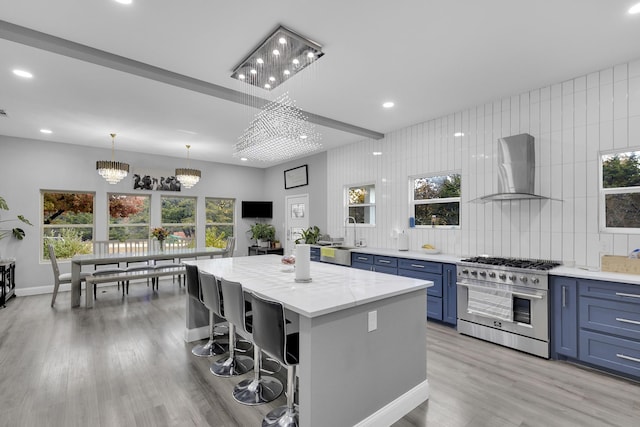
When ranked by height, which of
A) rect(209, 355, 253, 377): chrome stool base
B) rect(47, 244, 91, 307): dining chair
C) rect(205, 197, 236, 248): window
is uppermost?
rect(205, 197, 236, 248): window

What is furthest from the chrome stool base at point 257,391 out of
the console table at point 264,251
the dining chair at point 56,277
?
the console table at point 264,251

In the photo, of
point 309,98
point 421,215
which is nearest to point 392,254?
point 421,215

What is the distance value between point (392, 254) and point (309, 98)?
2.46 metres

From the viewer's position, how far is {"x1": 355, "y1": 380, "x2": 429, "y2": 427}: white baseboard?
6.32 ft

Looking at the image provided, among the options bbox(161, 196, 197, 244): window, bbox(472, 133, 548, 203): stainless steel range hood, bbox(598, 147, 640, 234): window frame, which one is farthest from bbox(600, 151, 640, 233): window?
bbox(161, 196, 197, 244): window

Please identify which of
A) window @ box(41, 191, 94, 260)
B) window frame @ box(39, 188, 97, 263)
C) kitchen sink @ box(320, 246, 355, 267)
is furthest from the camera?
window @ box(41, 191, 94, 260)

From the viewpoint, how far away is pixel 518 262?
3348mm

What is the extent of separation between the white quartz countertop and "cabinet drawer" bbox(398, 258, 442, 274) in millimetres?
1529

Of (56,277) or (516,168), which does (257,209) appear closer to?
(56,277)

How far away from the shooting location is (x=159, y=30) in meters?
2.39

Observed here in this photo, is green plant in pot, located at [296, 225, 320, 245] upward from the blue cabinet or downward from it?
upward

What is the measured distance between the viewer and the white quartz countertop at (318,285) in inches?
70.9

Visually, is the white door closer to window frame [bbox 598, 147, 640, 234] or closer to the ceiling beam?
the ceiling beam

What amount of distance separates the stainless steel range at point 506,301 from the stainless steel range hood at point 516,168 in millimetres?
768
